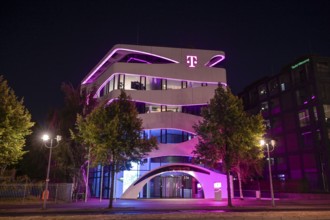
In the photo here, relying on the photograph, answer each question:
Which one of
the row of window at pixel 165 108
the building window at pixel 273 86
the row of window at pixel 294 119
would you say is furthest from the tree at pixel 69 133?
the building window at pixel 273 86

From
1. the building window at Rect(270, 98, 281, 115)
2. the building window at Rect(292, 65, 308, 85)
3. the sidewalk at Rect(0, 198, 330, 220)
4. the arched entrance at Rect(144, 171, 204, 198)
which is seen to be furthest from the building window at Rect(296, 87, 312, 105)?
the sidewalk at Rect(0, 198, 330, 220)

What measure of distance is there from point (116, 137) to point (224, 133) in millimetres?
10708

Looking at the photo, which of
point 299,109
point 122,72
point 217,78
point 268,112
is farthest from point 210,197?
point 268,112

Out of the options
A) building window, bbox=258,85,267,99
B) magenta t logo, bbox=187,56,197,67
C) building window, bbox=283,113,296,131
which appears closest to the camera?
magenta t logo, bbox=187,56,197,67

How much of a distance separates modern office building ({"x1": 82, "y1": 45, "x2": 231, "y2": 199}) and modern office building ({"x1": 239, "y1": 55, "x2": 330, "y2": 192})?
1717cm

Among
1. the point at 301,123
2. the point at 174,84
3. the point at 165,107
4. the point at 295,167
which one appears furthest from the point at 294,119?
the point at 165,107

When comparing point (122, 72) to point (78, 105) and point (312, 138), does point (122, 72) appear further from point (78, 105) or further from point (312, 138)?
point (312, 138)

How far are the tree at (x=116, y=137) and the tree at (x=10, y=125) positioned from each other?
5.78 m

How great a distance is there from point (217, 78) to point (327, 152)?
72.4 feet

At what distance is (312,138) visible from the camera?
2012 inches

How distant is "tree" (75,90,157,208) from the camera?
25.8 m

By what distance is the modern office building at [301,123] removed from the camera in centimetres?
4850

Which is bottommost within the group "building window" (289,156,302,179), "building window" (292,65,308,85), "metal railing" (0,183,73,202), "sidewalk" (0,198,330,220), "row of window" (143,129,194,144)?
"sidewalk" (0,198,330,220)

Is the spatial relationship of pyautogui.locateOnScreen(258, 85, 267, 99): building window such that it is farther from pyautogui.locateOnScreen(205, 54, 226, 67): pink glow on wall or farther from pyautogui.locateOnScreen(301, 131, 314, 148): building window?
pyautogui.locateOnScreen(205, 54, 226, 67): pink glow on wall
